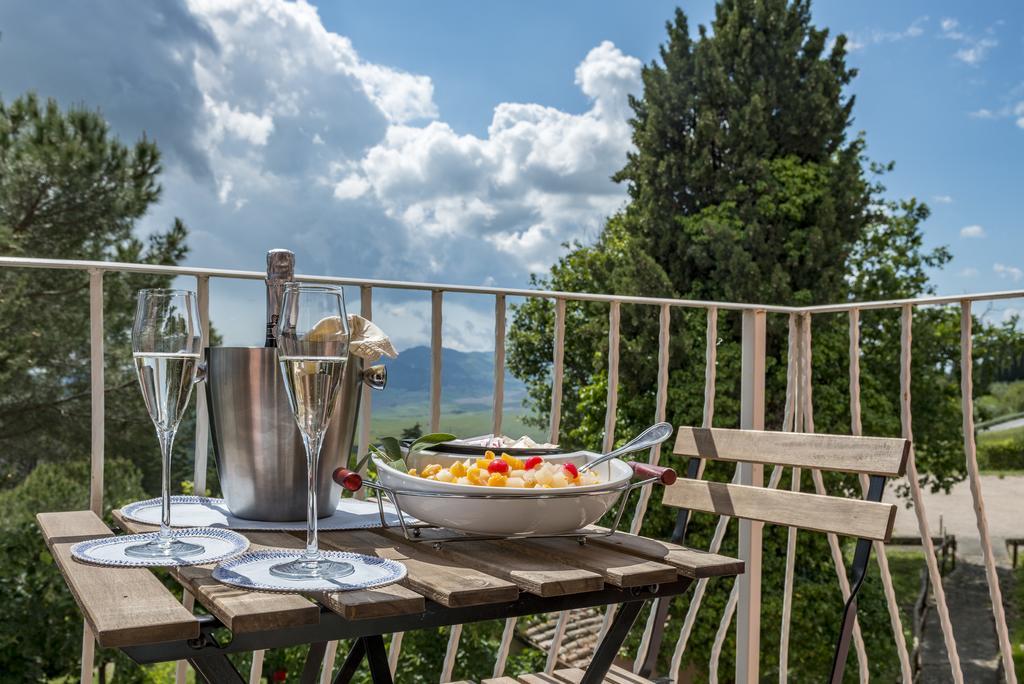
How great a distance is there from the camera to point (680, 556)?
3.53 ft

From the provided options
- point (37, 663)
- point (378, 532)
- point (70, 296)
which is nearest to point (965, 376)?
point (378, 532)

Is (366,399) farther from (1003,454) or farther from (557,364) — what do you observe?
(1003,454)

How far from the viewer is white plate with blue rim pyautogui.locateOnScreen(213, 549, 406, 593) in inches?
31.9

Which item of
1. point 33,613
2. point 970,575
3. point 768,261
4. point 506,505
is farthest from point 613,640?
point 970,575

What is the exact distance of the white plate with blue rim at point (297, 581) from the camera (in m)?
0.81

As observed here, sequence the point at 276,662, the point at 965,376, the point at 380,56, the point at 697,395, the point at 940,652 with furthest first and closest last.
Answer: the point at 380,56, the point at 940,652, the point at 697,395, the point at 276,662, the point at 965,376

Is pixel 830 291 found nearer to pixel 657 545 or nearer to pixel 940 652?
pixel 940 652

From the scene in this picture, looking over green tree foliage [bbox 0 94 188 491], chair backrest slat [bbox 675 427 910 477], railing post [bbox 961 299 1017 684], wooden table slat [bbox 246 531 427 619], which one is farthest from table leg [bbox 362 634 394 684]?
green tree foliage [bbox 0 94 188 491]

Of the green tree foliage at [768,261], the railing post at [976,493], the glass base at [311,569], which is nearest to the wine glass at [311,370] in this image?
the glass base at [311,569]

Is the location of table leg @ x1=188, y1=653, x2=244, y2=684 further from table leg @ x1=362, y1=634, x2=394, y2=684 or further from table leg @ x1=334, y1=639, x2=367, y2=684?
table leg @ x1=334, y1=639, x2=367, y2=684

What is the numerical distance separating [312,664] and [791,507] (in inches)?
33.2

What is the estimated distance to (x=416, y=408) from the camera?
1.50 m

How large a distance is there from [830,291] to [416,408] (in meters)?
11.6

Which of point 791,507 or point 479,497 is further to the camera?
point 791,507
